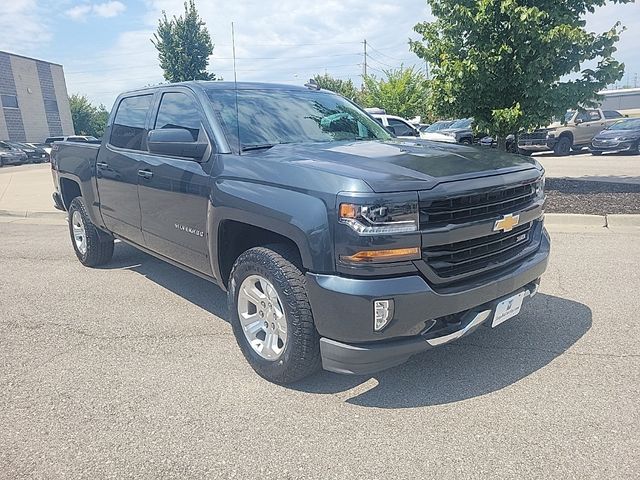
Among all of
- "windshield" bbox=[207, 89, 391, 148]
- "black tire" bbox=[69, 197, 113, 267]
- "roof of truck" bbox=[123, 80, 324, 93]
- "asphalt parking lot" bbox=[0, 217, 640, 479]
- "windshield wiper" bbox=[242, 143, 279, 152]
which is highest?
"roof of truck" bbox=[123, 80, 324, 93]

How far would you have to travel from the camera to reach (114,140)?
5.10 metres

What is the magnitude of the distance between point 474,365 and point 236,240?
1.81 meters

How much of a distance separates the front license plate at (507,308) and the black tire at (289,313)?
110 cm

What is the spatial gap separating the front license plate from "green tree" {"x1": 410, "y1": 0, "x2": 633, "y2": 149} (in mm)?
6863

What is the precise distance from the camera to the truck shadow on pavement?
3.09 meters

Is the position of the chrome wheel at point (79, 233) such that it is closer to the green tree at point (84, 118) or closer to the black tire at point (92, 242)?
the black tire at point (92, 242)

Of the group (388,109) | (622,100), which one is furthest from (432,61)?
(622,100)

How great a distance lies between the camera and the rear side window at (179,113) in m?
3.88

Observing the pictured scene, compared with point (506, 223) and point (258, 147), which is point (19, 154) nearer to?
point (258, 147)

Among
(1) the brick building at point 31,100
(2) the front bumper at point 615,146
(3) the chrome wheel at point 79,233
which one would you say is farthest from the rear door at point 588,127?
(1) the brick building at point 31,100

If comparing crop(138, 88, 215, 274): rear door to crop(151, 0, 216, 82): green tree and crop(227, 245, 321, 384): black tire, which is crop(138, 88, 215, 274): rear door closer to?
crop(227, 245, 321, 384): black tire

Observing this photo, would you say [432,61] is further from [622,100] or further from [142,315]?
[622,100]

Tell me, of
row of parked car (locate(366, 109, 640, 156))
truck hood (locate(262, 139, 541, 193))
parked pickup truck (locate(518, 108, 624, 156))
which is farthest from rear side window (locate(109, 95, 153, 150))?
parked pickup truck (locate(518, 108, 624, 156))

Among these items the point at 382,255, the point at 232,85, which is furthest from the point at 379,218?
the point at 232,85
